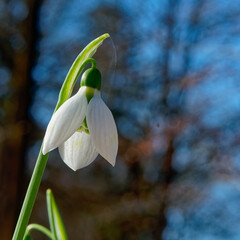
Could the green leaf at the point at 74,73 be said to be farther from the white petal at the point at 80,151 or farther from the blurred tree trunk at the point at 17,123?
the blurred tree trunk at the point at 17,123

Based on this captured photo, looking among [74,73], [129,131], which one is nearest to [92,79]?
[74,73]

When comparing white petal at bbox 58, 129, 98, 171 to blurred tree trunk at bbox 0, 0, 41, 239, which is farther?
blurred tree trunk at bbox 0, 0, 41, 239

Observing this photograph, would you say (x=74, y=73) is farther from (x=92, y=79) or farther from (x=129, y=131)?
(x=129, y=131)

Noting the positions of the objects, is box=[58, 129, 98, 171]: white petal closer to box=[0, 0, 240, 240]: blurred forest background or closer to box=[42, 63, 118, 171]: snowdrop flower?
box=[42, 63, 118, 171]: snowdrop flower

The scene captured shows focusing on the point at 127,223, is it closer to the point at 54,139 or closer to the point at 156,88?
the point at 156,88

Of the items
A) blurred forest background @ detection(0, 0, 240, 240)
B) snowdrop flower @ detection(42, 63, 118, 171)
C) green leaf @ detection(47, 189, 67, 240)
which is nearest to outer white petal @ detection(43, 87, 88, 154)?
snowdrop flower @ detection(42, 63, 118, 171)

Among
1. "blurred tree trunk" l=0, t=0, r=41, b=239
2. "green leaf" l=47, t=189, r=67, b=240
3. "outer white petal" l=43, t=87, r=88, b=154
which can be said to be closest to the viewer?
"outer white petal" l=43, t=87, r=88, b=154

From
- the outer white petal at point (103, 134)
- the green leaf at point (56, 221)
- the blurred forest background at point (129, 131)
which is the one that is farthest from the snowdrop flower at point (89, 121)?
the blurred forest background at point (129, 131)
